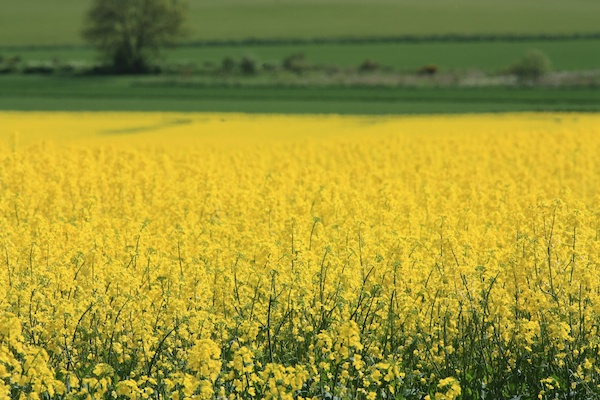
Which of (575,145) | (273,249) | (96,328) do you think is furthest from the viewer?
(575,145)

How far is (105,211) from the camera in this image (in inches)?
598

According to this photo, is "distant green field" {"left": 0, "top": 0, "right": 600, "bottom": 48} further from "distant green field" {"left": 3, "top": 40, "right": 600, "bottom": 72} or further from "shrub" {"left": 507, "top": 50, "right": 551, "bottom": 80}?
"shrub" {"left": 507, "top": 50, "right": 551, "bottom": 80}

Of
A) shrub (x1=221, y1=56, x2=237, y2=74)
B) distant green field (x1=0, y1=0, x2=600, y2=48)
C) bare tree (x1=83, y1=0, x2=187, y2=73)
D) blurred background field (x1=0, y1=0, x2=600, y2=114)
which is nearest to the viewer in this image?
blurred background field (x1=0, y1=0, x2=600, y2=114)

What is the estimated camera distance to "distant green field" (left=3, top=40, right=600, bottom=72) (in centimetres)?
7300

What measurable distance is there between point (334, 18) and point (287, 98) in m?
50.1

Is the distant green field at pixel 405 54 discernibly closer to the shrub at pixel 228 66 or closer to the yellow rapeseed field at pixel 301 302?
the shrub at pixel 228 66

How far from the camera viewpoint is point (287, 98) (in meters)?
52.3

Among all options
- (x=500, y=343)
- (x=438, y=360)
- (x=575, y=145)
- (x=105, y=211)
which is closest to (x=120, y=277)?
(x=438, y=360)

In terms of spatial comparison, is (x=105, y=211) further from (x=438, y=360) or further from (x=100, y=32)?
(x=100, y=32)

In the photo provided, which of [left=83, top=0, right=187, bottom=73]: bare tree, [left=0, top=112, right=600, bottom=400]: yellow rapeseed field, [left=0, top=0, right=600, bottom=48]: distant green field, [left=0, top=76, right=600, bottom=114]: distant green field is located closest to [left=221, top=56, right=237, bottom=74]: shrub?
[left=0, top=76, right=600, bottom=114]: distant green field

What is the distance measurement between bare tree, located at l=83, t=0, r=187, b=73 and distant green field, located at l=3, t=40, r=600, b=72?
2.24m

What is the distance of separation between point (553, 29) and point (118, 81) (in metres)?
43.4

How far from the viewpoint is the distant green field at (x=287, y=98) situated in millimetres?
44906

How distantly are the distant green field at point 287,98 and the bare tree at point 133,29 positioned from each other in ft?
55.3
